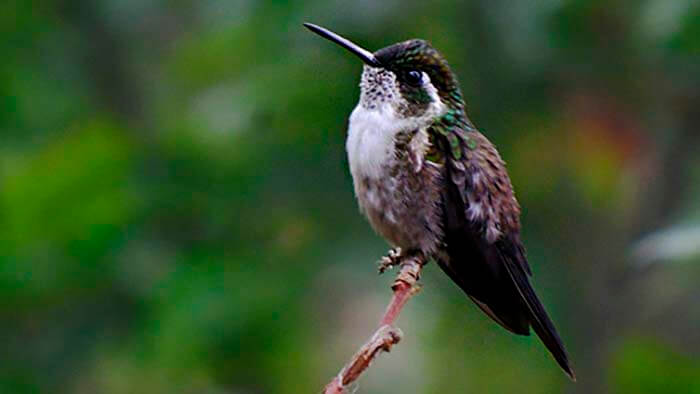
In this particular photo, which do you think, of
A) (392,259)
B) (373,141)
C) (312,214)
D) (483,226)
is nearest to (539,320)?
(483,226)

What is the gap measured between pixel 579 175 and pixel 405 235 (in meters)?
2.61

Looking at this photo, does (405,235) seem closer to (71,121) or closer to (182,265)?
(182,265)

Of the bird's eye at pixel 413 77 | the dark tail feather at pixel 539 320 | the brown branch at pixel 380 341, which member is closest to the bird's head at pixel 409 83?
the bird's eye at pixel 413 77

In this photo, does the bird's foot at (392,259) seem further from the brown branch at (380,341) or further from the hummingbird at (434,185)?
the brown branch at (380,341)

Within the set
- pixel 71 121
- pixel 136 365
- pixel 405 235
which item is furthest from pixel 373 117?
pixel 71 121

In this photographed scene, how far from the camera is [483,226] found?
3.65 metres

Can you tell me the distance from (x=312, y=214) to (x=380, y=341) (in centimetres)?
348

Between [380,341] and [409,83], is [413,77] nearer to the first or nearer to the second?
[409,83]

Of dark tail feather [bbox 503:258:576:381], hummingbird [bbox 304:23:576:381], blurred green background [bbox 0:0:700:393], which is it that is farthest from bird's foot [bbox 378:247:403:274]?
blurred green background [bbox 0:0:700:393]

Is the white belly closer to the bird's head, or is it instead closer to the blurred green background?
the bird's head

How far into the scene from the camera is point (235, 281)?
5.89 meters

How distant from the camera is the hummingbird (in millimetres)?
3637

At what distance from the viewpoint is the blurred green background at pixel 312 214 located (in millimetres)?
5598

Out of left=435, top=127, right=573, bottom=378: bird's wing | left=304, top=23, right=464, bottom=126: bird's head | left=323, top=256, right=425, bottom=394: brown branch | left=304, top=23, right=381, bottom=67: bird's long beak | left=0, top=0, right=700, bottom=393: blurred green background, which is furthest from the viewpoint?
left=0, top=0, right=700, bottom=393: blurred green background
